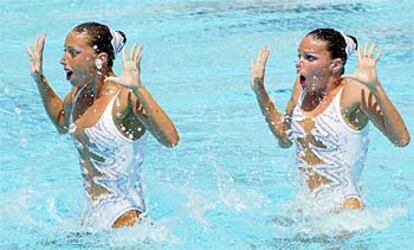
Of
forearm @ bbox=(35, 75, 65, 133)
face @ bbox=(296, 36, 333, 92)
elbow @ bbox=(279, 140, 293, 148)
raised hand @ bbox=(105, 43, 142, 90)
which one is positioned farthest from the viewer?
elbow @ bbox=(279, 140, 293, 148)

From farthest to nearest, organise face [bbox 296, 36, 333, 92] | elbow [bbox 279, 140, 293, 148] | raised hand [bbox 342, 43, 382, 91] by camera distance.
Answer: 1. elbow [bbox 279, 140, 293, 148]
2. face [bbox 296, 36, 333, 92]
3. raised hand [bbox 342, 43, 382, 91]

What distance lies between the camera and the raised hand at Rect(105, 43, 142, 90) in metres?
5.25

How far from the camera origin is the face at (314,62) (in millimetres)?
5754

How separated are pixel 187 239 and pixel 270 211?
1.98ft

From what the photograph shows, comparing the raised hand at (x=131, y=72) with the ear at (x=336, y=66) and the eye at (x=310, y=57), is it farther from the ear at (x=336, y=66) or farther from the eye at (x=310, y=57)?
the ear at (x=336, y=66)

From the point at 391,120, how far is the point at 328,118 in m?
0.40

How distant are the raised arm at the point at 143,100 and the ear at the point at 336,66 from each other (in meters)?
0.91

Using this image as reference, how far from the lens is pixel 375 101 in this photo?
557 centimetres

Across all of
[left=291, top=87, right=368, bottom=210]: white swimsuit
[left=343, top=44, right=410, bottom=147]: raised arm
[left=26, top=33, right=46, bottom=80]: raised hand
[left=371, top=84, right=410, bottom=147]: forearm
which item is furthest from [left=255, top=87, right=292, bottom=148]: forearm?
[left=26, top=33, right=46, bottom=80]: raised hand

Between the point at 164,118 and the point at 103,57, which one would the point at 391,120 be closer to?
the point at 164,118

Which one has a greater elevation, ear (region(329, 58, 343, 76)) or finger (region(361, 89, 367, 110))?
ear (region(329, 58, 343, 76))

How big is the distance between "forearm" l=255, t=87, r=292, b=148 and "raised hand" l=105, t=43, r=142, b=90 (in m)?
0.80

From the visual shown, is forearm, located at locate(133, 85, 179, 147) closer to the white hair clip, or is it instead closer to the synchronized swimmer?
the synchronized swimmer

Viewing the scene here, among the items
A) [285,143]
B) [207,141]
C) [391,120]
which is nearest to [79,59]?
[285,143]
